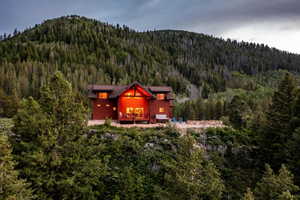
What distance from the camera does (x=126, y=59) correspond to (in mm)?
128750

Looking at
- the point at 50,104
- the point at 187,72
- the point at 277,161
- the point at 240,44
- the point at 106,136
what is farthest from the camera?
the point at 240,44

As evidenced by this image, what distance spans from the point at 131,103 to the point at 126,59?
10351 cm

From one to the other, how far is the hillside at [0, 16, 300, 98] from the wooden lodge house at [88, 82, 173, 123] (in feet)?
145

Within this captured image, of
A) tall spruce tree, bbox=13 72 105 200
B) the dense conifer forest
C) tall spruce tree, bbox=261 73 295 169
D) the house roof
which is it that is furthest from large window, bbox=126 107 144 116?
tall spruce tree, bbox=13 72 105 200

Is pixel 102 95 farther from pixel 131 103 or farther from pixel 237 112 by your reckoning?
pixel 237 112

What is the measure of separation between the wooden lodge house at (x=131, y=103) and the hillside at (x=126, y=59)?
4420cm

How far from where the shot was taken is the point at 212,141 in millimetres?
21984

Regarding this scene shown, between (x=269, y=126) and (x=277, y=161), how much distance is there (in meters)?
3.14

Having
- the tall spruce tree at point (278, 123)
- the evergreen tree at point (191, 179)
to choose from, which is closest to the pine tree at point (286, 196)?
the evergreen tree at point (191, 179)

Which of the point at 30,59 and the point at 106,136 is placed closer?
the point at 106,136

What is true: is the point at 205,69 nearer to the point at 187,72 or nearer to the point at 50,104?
the point at 187,72

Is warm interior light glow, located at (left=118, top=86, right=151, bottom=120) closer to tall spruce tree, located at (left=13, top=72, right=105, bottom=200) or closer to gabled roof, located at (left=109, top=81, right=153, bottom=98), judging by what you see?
gabled roof, located at (left=109, top=81, right=153, bottom=98)

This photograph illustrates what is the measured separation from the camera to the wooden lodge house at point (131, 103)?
1117 inches

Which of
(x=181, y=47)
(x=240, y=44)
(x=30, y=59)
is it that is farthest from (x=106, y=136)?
(x=240, y=44)
